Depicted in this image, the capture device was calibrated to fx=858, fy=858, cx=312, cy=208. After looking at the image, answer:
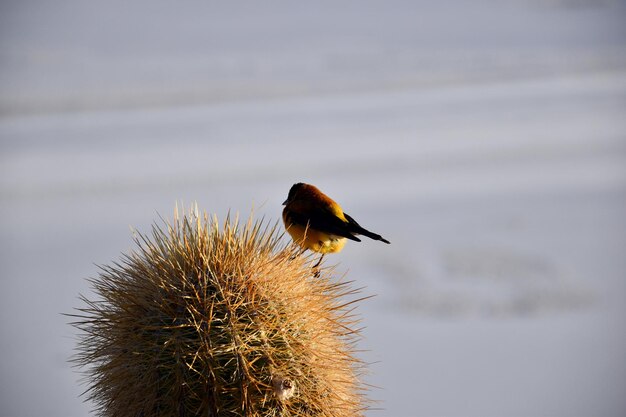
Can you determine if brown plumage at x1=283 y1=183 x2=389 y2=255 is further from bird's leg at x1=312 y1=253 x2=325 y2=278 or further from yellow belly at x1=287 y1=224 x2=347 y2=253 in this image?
bird's leg at x1=312 y1=253 x2=325 y2=278

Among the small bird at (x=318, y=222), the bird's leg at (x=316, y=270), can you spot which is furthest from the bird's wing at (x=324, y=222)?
the bird's leg at (x=316, y=270)

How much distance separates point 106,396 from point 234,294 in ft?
4.25

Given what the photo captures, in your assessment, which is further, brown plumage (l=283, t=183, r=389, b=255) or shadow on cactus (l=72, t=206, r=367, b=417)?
brown plumage (l=283, t=183, r=389, b=255)

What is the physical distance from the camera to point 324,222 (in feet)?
26.7

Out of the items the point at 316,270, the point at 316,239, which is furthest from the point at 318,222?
the point at 316,270

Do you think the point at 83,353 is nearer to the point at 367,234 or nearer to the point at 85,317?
the point at 85,317

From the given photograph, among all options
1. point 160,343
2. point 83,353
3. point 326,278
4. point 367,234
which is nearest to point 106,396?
point 83,353

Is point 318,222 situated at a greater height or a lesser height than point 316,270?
greater

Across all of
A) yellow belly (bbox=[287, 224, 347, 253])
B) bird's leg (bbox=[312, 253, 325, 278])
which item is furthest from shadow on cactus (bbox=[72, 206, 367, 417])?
yellow belly (bbox=[287, 224, 347, 253])

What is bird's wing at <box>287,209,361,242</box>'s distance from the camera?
8000 millimetres

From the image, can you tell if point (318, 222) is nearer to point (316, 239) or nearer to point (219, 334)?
point (316, 239)

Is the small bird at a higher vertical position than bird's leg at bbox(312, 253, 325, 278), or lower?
higher

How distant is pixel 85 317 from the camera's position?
6426 millimetres

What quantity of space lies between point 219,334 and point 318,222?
264 cm
